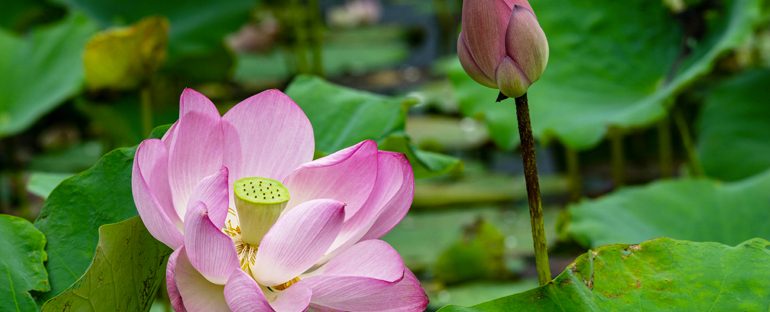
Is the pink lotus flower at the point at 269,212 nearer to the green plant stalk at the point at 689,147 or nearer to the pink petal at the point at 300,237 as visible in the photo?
the pink petal at the point at 300,237

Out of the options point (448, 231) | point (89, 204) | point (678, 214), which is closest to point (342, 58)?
point (448, 231)

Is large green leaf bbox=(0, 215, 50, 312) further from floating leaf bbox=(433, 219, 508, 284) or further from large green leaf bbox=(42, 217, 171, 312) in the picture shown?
floating leaf bbox=(433, 219, 508, 284)

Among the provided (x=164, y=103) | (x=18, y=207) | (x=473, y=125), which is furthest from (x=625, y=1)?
(x=18, y=207)

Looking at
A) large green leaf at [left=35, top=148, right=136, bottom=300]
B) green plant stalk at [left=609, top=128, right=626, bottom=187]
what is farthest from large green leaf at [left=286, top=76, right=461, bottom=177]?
green plant stalk at [left=609, top=128, right=626, bottom=187]

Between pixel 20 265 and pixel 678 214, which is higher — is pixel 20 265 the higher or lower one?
the higher one

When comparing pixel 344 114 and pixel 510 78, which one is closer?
pixel 510 78

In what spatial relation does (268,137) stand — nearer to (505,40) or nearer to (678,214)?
(505,40)

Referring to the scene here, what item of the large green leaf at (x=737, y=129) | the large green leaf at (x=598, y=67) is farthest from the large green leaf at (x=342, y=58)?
the large green leaf at (x=737, y=129)

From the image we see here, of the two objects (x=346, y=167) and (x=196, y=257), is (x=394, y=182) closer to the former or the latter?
(x=346, y=167)
